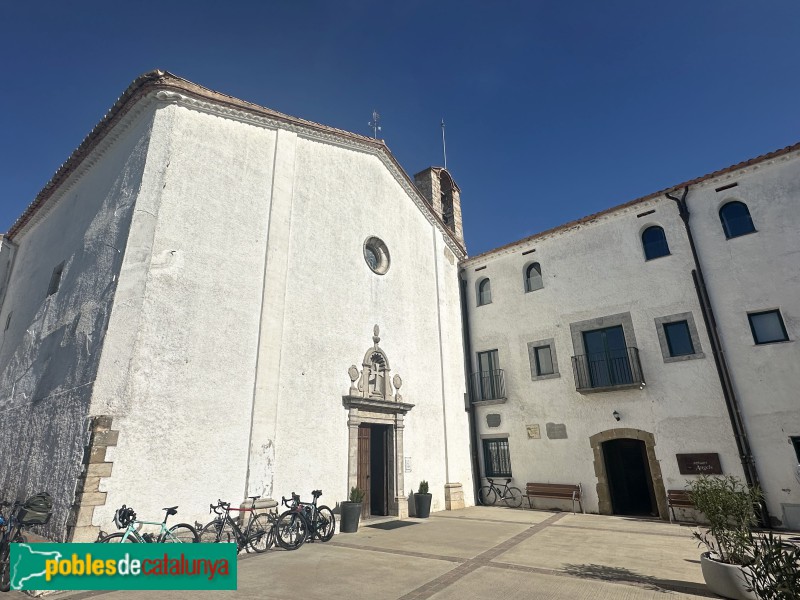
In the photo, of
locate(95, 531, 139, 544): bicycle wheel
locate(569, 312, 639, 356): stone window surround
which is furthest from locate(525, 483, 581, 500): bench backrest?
locate(95, 531, 139, 544): bicycle wheel

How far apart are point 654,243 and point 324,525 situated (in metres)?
12.1

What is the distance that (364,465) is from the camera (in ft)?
36.3

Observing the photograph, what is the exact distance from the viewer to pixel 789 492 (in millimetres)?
10023

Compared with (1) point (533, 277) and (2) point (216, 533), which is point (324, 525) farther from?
(1) point (533, 277)

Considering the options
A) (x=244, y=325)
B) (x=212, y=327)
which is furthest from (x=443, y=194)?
(x=212, y=327)

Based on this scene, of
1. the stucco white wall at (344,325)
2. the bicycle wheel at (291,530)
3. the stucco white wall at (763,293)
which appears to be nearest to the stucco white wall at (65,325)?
the stucco white wall at (344,325)

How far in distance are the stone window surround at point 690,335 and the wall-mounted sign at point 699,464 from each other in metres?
2.48

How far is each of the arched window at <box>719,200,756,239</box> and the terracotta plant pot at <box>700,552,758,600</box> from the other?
10.1m

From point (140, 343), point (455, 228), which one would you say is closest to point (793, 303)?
point (455, 228)

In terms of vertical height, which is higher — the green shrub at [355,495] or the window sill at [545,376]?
the window sill at [545,376]

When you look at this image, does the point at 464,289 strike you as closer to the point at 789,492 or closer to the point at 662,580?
the point at 789,492

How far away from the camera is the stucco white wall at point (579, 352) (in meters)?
11.7

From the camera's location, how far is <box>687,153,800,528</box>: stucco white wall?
1029 cm

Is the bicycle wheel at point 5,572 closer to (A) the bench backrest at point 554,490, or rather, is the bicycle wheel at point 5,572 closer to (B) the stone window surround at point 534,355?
(A) the bench backrest at point 554,490
